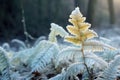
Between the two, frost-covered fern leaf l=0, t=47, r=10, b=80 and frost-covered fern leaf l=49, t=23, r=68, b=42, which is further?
frost-covered fern leaf l=49, t=23, r=68, b=42

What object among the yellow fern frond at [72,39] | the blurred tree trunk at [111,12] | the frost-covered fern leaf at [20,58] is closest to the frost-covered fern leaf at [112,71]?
the yellow fern frond at [72,39]

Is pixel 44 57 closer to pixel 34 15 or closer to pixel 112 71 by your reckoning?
pixel 112 71

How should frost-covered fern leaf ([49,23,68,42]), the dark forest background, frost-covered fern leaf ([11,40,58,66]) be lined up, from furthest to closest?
1. the dark forest background
2. frost-covered fern leaf ([49,23,68,42])
3. frost-covered fern leaf ([11,40,58,66])

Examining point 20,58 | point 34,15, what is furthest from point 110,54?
point 34,15

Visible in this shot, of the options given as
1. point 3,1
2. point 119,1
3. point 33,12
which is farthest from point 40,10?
point 119,1

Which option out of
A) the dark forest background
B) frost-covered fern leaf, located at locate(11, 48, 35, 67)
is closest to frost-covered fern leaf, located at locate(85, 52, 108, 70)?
frost-covered fern leaf, located at locate(11, 48, 35, 67)

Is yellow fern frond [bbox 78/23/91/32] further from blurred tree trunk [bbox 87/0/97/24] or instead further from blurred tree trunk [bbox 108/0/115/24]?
blurred tree trunk [bbox 108/0/115/24]

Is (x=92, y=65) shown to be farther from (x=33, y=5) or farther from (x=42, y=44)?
(x=33, y=5)

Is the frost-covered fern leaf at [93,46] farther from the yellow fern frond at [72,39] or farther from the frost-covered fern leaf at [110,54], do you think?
the frost-covered fern leaf at [110,54]
